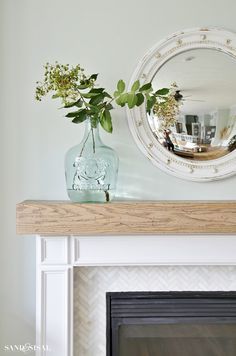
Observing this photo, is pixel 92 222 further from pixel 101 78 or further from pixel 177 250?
pixel 101 78

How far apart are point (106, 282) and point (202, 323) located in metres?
0.46

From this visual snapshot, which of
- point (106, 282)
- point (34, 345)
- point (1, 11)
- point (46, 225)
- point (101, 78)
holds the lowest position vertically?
point (34, 345)

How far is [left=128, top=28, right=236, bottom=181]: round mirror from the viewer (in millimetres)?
1850

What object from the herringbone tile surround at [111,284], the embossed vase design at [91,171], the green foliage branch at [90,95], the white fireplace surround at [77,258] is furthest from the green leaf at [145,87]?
the herringbone tile surround at [111,284]

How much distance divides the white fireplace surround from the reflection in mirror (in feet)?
1.30

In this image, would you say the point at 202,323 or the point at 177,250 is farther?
the point at 202,323

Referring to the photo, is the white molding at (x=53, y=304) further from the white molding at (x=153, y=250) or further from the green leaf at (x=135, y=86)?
the green leaf at (x=135, y=86)

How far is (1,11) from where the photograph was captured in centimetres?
188

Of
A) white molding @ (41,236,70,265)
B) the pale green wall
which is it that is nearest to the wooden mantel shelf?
white molding @ (41,236,70,265)

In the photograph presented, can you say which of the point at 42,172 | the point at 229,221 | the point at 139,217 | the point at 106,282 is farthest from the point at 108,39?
the point at 106,282

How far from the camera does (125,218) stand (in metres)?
1.62

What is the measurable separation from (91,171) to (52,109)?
14.5 inches

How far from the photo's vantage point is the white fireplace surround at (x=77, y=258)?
5.58 ft

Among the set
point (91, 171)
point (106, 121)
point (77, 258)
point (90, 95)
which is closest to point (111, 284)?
point (77, 258)
